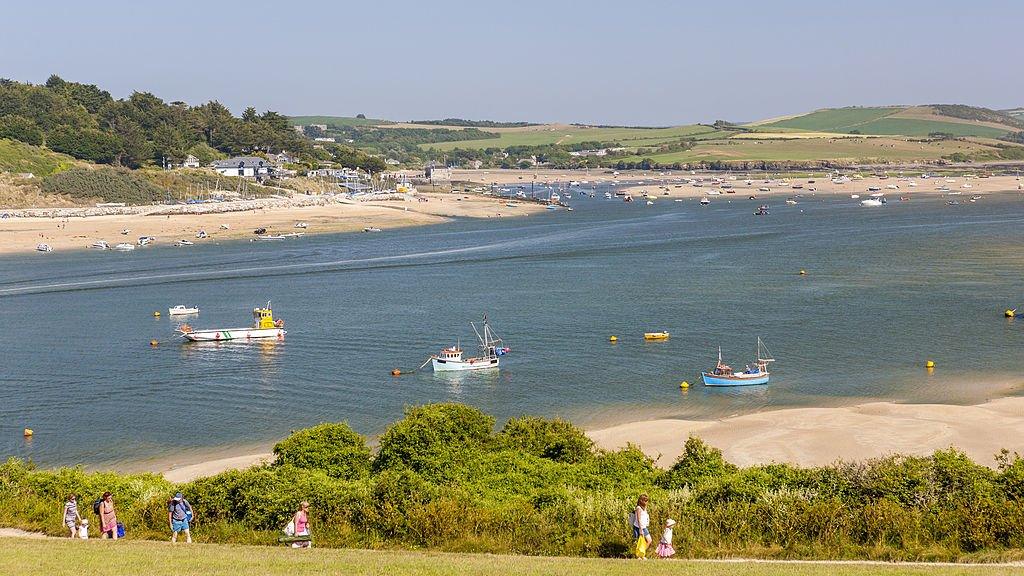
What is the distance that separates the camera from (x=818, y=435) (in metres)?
38.1

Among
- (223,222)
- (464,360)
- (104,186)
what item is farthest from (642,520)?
(104,186)

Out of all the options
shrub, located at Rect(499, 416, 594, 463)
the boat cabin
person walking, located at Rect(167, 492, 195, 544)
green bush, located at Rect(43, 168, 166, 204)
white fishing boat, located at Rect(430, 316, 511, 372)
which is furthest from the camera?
green bush, located at Rect(43, 168, 166, 204)

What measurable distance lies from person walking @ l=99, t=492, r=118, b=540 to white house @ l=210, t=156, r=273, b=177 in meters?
151

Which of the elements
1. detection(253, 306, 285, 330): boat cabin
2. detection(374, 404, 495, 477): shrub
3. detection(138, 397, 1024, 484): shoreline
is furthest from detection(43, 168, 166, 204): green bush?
detection(374, 404, 495, 477): shrub

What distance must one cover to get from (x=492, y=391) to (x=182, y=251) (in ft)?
224

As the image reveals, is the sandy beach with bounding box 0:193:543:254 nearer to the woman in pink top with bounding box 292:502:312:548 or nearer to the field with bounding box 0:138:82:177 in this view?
the field with bounding box 0:138:82:177

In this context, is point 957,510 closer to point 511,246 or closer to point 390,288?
point 390,288

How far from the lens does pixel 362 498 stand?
24.2 m

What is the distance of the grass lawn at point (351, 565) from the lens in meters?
19.4

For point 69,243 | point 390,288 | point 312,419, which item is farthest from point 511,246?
point 312,419

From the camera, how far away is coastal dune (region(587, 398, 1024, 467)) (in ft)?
117

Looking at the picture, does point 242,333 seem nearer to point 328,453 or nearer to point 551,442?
point 328,453

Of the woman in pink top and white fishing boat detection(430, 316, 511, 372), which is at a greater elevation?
the woman in pink top

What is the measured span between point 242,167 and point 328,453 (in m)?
149
